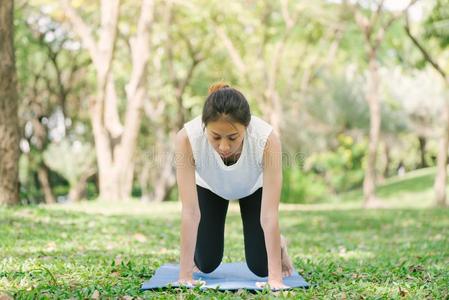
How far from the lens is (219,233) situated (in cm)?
522

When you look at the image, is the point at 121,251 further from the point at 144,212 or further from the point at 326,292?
the point at 144,212

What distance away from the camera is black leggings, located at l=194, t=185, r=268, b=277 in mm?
5004

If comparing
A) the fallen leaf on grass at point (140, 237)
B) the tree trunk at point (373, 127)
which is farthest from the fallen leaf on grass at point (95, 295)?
the tree trunk at point (373, 127)

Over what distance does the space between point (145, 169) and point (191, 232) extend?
30157 mm

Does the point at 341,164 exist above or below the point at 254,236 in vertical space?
above

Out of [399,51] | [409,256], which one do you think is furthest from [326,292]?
[399,51]

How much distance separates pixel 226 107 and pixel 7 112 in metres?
7.05

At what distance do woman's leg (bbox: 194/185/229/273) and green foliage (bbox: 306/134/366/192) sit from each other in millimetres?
21912

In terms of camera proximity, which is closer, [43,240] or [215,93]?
[215,93]

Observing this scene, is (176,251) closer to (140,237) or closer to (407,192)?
(140,237)

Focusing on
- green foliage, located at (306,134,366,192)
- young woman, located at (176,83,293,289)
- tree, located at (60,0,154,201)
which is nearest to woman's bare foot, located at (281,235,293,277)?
young woman, located at (176,83,293,289)

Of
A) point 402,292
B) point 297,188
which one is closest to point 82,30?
point 297,188

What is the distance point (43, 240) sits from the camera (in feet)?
24.6

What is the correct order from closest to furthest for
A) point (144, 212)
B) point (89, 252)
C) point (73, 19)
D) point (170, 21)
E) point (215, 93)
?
point (215, 93)
point (89, 252)
point (144, 212)
point (73, 19)
point (170, 21)
